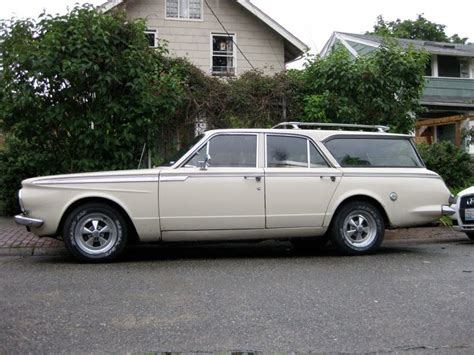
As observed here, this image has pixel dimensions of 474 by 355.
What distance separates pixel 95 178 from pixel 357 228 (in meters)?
3.57

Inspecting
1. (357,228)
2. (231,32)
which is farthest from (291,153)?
(231,32)

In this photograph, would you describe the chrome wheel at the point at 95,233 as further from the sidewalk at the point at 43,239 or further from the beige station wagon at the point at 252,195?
the sidewalk at the point at 43,239

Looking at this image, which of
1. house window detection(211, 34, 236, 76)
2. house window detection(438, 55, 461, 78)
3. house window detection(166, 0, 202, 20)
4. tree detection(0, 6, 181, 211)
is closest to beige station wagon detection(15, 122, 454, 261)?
tree detection(0, 6, 181, 211)

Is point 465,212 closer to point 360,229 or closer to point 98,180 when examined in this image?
point 360,229

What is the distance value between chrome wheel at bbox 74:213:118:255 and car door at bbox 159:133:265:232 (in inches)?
26.3

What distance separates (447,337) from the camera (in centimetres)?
434

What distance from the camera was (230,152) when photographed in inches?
301

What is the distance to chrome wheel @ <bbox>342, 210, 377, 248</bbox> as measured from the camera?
7848 mm

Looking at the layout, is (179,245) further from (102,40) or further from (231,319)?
(231,319)

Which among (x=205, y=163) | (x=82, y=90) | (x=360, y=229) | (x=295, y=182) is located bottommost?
(x=360, y=229)

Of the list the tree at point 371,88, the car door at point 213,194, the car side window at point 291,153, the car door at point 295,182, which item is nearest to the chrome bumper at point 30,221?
the car door at point 213,194

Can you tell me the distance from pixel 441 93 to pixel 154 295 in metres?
24.3

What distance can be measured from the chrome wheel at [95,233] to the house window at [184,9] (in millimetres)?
12518

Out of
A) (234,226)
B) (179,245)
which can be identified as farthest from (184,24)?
(234,226)
